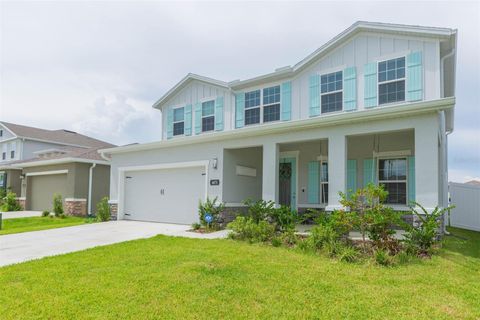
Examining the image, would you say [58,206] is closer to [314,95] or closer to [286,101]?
[286,101]

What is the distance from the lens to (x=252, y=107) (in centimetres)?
1352

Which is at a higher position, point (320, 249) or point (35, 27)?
point (35, 27)

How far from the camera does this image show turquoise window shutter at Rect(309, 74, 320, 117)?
11953 mm

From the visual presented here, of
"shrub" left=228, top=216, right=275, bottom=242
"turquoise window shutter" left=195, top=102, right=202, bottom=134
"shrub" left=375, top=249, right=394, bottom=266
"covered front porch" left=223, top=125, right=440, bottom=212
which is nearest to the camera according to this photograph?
"shrub" left=375, top=249, right=394, bottom=266

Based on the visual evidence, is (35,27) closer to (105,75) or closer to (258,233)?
(105,75)

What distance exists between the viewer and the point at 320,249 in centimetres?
701

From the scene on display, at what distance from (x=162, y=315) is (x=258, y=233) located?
179 inches

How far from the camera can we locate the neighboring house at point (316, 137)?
8.64 m

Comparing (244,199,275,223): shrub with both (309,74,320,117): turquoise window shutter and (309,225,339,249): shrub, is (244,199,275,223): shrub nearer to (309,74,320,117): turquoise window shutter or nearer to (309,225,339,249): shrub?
(309,225,339,249): shrub

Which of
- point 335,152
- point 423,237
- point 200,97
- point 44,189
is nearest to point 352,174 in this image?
point 335,152

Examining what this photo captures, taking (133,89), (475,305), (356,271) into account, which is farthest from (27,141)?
(475,305)

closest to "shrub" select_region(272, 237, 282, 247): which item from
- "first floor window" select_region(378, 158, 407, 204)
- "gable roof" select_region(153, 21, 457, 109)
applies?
"first floor window" select_region(378, 158, 407, 204)

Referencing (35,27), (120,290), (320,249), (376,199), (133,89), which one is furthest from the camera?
(133,89)

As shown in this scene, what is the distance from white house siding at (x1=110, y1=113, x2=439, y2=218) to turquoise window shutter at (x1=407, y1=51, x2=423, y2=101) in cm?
284
